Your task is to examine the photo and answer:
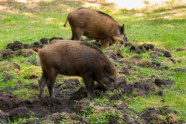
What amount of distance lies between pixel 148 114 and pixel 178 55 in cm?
539

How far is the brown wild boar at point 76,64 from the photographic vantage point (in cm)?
697

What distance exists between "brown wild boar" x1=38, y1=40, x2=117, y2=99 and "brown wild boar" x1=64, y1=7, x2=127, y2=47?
4.16m

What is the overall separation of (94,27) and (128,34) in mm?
3303

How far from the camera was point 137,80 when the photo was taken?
8.34 meters

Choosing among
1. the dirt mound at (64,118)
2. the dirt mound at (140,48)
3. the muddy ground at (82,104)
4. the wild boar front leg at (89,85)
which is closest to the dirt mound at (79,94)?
the muddy ground at (82,104)

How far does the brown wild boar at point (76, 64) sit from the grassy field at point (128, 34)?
0.61 meters

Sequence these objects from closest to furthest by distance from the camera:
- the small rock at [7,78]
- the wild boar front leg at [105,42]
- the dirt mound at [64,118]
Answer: the dirt mound at [64,118], the small rock at [7,78], the wild boar front leg at [105,42]

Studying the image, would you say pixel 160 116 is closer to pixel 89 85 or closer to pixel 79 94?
pixel 89 85

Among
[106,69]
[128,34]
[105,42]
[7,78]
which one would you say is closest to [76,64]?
[106,69]

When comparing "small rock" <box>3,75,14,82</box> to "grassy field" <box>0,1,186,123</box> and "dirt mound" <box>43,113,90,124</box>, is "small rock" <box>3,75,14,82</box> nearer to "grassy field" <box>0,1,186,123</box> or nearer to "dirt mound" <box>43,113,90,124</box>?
"grassy field" <box>0,1,186,123</box>

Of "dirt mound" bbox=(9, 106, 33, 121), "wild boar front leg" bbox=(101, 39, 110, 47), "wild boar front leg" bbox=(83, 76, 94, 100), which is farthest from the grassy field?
"wild boar front leg" bbox=(101, 39, 110, 47)

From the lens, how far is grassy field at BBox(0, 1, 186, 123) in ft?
24.1

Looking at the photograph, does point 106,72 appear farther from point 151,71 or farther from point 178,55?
point 178,55

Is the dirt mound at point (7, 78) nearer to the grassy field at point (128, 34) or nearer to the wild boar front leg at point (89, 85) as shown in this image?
the grassy field at point (128, 34)
